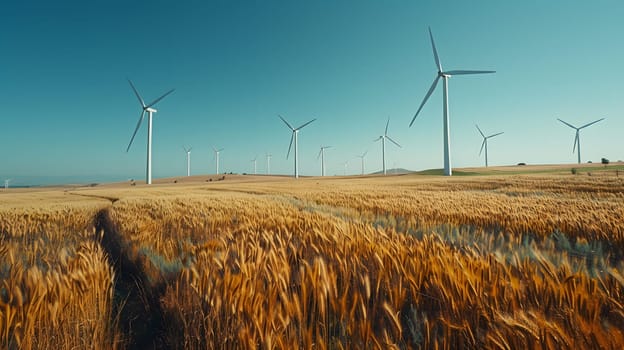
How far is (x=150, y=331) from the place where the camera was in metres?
2.24

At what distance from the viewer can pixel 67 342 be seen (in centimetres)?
162

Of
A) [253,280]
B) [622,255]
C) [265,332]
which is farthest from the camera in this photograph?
[622,255]

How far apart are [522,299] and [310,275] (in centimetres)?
151

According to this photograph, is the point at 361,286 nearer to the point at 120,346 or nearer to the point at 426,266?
the point at 426,266

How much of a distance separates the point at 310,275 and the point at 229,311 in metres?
0.69

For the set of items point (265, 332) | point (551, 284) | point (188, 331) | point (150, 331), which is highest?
point (551, 284)

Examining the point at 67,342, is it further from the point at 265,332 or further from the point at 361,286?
the point at 361,286

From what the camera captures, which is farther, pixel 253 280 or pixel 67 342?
pixel 253 280

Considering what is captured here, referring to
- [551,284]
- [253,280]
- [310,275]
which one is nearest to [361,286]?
[310,275]

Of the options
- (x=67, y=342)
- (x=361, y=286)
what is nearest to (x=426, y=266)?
(x=361, y=286)

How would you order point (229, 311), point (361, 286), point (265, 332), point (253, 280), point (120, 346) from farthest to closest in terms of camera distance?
point (361, 286) → point (253, 280) → point (120, 346) → point (229, 311) → point (265, 332)

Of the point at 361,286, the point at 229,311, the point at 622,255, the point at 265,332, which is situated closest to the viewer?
the point at 265,332

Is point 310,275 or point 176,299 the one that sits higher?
point 310,275

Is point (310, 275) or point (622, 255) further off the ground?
point (310, 275)
